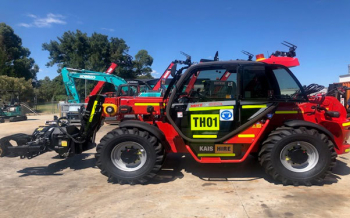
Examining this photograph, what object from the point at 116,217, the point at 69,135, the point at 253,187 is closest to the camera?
the point at 116,217

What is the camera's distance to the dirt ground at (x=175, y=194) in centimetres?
348

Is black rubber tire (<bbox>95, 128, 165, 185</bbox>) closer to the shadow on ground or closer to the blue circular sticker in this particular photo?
the shadow on ground

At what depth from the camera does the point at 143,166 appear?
4.49 meters

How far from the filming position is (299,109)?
15.4 ft

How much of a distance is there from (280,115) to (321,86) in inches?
48.0

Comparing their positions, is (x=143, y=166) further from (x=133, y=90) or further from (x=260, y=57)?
(x=133, y=90)

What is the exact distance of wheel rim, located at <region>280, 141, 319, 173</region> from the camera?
14.3ft

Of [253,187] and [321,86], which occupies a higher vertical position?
[321,86]


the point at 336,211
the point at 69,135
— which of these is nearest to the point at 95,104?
the point at 69,135

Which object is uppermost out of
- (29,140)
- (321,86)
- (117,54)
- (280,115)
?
(117,54)

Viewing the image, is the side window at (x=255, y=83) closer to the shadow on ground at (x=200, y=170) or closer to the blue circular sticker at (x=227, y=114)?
the blue circular sticker at (x=227, y=114)

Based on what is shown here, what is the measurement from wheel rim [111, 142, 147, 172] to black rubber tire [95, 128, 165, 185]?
0.08m

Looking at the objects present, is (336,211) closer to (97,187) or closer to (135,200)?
(135,200)

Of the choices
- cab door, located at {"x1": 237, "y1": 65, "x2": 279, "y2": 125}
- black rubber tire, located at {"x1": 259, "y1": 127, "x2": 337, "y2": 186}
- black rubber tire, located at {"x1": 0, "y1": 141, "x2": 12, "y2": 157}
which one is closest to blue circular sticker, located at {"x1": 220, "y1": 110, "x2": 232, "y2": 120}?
cab door, located at {"x1": 237, "y1": 65, "x2": 279, "y2": 125}
